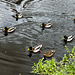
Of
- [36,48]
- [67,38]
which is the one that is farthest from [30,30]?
[67,38]

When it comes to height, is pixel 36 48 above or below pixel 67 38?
below

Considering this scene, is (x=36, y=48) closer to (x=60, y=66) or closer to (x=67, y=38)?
(x=67, y=38)

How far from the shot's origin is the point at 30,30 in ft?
38.3

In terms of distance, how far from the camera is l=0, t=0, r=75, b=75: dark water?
28.0 feet

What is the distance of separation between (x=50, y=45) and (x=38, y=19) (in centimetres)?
413

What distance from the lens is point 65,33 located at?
11.5m

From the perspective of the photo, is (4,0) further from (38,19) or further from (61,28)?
(61,28)

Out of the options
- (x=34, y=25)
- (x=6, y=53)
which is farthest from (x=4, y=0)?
(x=6, y=53)

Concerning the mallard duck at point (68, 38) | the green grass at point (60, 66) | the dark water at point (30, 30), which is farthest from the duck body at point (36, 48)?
the green grass at point (60, 66)

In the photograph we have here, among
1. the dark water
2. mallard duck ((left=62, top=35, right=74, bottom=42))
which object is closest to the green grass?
the dark water

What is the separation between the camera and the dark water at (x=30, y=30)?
336 inches

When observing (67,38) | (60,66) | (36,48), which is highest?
(60,66)

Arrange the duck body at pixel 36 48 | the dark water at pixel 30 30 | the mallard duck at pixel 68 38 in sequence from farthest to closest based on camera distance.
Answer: the mallard duck at pixel 68 38, the duck body at pixel 36 48, the dark water at pixel 30 30

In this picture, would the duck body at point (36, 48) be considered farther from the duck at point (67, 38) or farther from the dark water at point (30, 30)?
the duck at point (67, 38)
